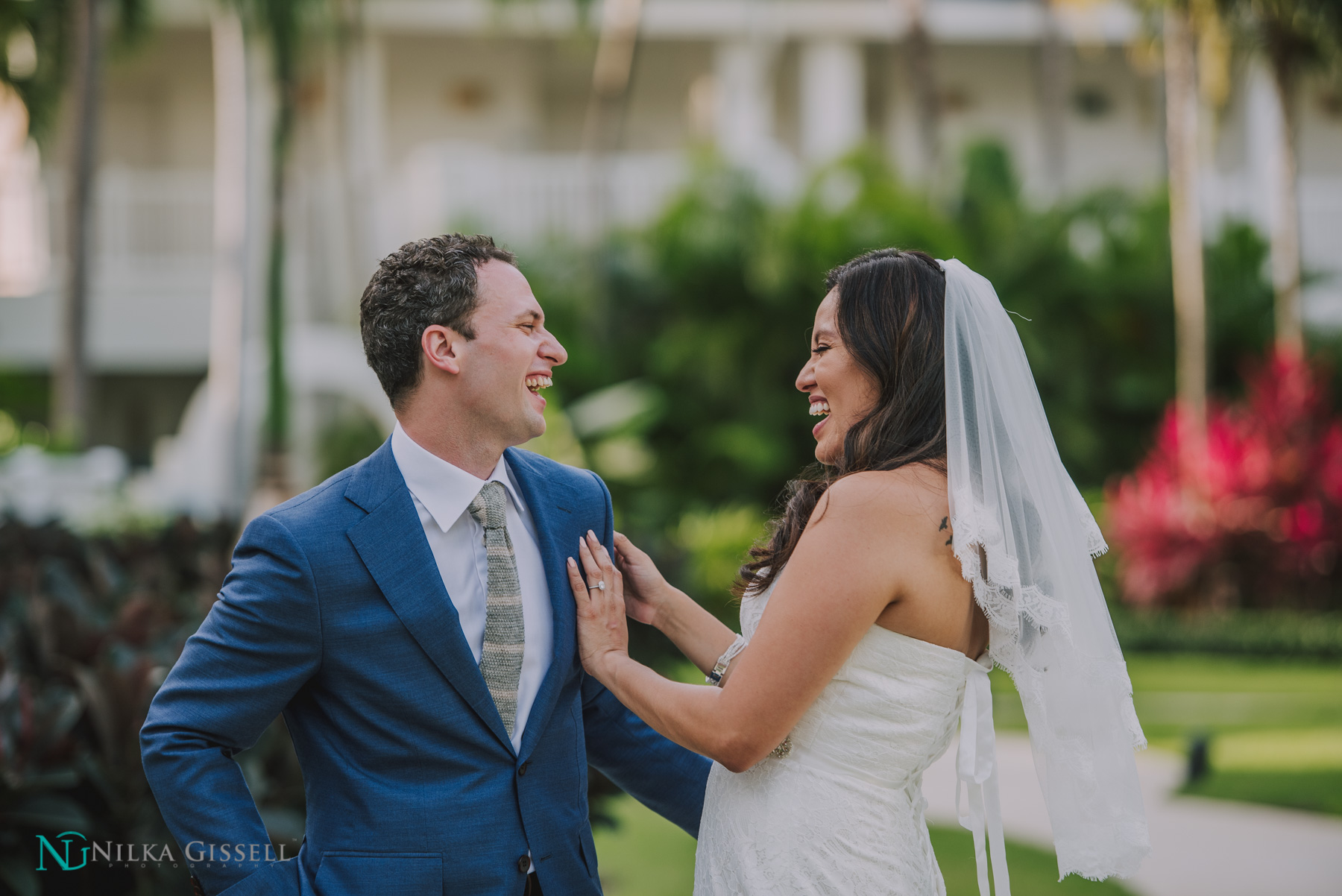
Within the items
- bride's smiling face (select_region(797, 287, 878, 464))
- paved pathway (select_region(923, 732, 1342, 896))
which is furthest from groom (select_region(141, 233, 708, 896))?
paved pathway (select_region(923, 732, 1342, 896))

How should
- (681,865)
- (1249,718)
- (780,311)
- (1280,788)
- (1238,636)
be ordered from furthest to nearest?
1. (780,311)
2. (1238,636)
3. (1249,718)
4. (1280,788)
5. (681,865)

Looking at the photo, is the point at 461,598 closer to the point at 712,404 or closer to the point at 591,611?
the point at 591,611

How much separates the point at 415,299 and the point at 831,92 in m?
18.3

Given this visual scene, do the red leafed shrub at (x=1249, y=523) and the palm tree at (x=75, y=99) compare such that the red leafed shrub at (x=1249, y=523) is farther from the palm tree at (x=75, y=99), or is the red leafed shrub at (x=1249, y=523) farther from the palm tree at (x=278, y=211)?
the palm tree at (x=75, y=99)

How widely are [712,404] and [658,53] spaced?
8.83 metres

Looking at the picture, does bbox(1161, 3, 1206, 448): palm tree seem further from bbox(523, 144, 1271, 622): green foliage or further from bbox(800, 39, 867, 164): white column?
bbox(800, 39, 867, 164): white column

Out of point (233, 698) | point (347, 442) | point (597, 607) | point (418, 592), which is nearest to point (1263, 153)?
point (347, 442)

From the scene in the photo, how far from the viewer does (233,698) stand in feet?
7.10

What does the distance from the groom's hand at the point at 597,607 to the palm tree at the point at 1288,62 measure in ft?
45.5

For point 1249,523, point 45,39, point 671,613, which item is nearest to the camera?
point 671,613

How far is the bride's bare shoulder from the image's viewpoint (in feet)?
7.43

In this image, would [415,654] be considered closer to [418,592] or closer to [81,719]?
[418,592]

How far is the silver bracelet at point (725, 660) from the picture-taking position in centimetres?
253

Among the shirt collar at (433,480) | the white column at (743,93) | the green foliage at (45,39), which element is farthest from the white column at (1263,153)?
the shirt collar at (433,480)
